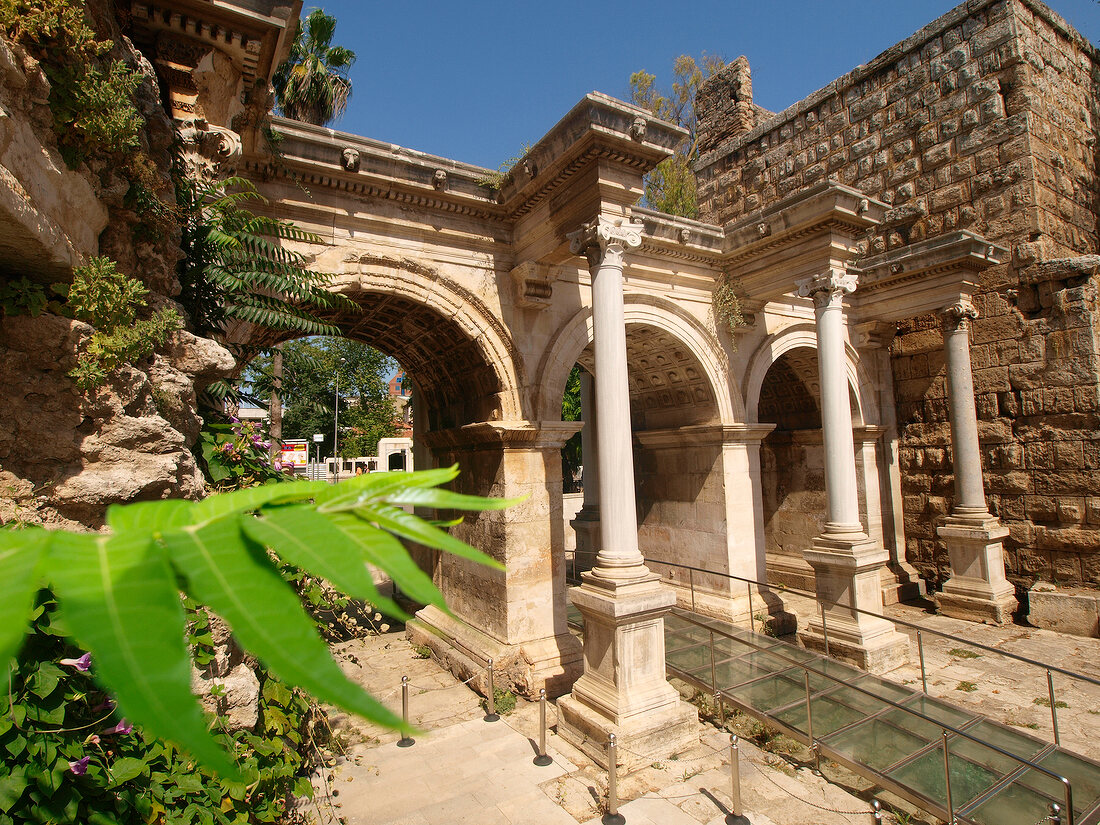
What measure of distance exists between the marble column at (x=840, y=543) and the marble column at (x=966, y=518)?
286 cm

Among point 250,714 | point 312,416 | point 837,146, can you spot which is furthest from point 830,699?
point 312,416

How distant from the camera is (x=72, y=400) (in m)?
2.67

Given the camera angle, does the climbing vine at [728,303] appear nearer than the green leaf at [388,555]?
No

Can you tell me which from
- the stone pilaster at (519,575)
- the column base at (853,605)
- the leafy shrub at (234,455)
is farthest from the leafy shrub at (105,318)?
the column base at (853,605)

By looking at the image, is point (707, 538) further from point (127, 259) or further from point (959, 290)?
point (127, 259)

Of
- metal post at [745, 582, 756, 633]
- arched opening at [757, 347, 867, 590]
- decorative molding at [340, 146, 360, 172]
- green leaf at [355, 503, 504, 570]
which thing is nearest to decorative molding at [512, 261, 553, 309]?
decorative molding at [340, 146, 360, 172]

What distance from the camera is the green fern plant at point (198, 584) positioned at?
476 mm

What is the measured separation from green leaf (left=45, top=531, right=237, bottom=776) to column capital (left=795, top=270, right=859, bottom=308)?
9214 millimetres

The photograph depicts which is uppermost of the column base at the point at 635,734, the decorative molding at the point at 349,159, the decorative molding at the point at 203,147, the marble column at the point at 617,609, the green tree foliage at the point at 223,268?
the decorative molding at the point at 349,159

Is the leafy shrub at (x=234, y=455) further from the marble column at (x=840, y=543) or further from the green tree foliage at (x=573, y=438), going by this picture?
the green tree foliage at (x=573, y=438)

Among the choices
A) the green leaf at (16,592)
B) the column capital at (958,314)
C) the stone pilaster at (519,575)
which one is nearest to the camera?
the green leaf at (16,592)

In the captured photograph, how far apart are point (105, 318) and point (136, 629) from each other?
9.46 feet

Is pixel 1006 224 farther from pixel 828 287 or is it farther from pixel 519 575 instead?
pixel 519 575

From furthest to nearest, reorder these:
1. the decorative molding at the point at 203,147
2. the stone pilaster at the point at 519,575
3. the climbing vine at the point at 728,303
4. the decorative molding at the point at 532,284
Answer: the climbing vine at the point at 728,303 < the decorative molding at the point at 532,284 < the stone pilaster at the point at 519,575 < the decorative molding at the point at 203,147
